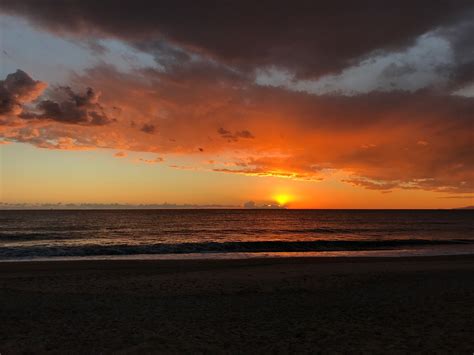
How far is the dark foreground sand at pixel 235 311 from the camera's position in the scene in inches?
382

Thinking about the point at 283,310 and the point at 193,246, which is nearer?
the point at 283,310

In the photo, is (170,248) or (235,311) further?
(170,248)

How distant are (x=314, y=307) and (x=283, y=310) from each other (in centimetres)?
119

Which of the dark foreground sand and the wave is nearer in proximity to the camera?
the dark foreground sand

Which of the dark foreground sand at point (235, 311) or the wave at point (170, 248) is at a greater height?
the dark foreground sand at point (235, 311)

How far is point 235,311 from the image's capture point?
13.0m

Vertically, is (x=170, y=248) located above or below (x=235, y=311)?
below

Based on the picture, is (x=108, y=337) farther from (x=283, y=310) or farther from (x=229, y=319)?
(x=283, y=310)

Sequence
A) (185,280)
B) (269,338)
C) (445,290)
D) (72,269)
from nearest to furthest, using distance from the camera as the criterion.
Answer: (269,338)
(445,290)
(185,280)
(72,269)

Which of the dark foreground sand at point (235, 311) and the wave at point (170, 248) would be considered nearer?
the dark foreground sand at point (235, 311)

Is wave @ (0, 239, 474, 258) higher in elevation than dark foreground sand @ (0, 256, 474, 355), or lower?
lower

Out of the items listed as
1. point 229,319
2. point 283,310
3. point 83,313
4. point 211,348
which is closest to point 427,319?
point 283,310

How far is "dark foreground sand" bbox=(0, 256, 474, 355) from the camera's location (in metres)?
9.70

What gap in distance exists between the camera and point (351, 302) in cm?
1423
